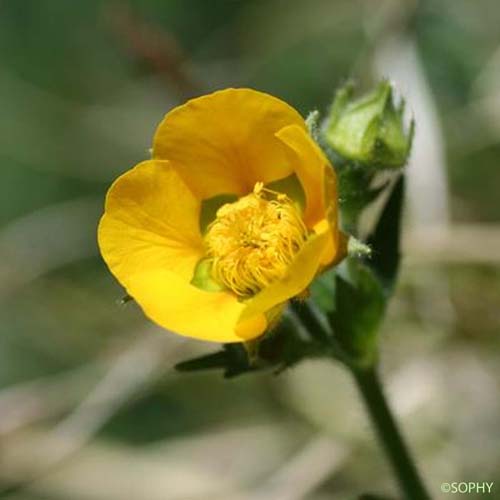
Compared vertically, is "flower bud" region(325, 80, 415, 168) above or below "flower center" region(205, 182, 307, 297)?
above

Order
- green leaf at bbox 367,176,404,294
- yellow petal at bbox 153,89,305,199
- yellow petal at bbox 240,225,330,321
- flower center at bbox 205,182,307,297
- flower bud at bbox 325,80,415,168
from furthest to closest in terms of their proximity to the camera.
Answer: green leaf at bbox 367,176,404,294, flower bud at bbox 325,80,415,168, flower center at bbox 205,182,307,297, yellow petal at bbox 153,89,305,199, yellow petal at bbox 240,225,330,321

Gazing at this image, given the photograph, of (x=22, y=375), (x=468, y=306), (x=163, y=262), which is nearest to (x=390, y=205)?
(x=163, y=262)

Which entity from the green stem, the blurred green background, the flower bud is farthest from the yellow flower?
the blurred green background

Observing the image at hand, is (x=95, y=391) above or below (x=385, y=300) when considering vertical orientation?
above

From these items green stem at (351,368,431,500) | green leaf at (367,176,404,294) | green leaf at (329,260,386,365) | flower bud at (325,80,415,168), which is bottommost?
green stem at (351,368,431,500)

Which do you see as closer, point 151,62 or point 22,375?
point 151,62

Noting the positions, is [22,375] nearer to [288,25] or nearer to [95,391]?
[95,391]

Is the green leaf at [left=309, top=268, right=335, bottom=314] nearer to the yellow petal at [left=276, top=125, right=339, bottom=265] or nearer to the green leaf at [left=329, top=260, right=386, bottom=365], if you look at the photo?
the green leaf at [left=329, top=260, right=386, bottom=365]
